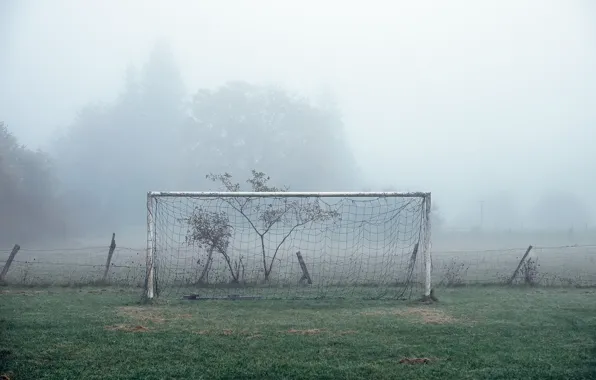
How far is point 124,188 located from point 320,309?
47724 mm

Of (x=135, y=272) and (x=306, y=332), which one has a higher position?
(x=135, y=272)

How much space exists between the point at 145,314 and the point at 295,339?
3342mm

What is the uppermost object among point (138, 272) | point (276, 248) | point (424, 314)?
point (276, 248)

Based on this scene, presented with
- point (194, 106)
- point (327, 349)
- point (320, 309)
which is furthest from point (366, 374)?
point (194, 106)

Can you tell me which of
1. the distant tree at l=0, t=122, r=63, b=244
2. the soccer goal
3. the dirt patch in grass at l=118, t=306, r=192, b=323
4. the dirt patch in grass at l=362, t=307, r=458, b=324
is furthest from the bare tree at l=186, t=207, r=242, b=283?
the distant tree at l=0, t=122, r=63, b=244

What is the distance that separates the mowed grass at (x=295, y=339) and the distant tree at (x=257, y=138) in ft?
131

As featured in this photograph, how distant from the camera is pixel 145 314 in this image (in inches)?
389

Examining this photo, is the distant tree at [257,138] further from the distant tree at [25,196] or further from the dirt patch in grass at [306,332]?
the dirt patch in grass at [306,332]

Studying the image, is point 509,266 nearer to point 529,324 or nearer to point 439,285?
point 439,285

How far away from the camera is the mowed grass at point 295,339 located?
6270 millimetres

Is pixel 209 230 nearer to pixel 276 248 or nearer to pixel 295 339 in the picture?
pixel 276 248

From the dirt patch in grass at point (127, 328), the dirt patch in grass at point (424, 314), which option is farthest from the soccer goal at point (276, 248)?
the dirt patch in grass at point (127, 328)

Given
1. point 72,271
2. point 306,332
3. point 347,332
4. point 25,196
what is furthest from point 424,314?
point 25,196

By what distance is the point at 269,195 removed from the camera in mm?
12617
